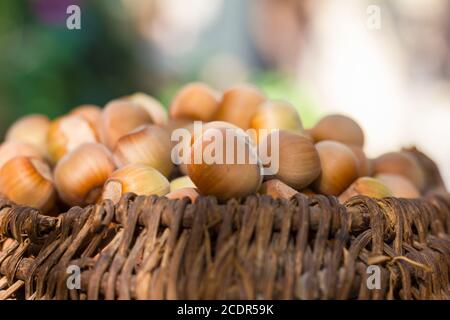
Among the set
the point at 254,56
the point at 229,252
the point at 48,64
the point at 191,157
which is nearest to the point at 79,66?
the point at 48,64

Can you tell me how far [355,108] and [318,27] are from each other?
1.50ft

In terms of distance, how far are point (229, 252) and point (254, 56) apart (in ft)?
8.53

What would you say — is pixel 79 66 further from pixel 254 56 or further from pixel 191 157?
pixel 191 157

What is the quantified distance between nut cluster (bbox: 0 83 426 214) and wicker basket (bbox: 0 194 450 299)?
6 cm

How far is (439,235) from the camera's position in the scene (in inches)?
30.8

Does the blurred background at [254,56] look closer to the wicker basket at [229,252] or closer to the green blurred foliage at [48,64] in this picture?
the green blurred foliage at [48,64]

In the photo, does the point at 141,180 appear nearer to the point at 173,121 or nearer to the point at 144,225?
the point at 144,225

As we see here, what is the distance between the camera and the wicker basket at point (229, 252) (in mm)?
554

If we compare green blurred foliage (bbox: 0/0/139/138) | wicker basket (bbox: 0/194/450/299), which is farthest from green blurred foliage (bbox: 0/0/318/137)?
wicker basket (bbox: 0/194/450/299)

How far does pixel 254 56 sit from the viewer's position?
3080 mm

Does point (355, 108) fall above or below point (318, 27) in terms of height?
below

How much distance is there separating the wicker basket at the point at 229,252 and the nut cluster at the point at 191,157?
0.06 metres

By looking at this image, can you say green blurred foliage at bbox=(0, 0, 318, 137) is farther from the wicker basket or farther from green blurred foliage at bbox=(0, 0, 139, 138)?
the wicker basket

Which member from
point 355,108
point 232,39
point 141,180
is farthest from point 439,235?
point 232,39
